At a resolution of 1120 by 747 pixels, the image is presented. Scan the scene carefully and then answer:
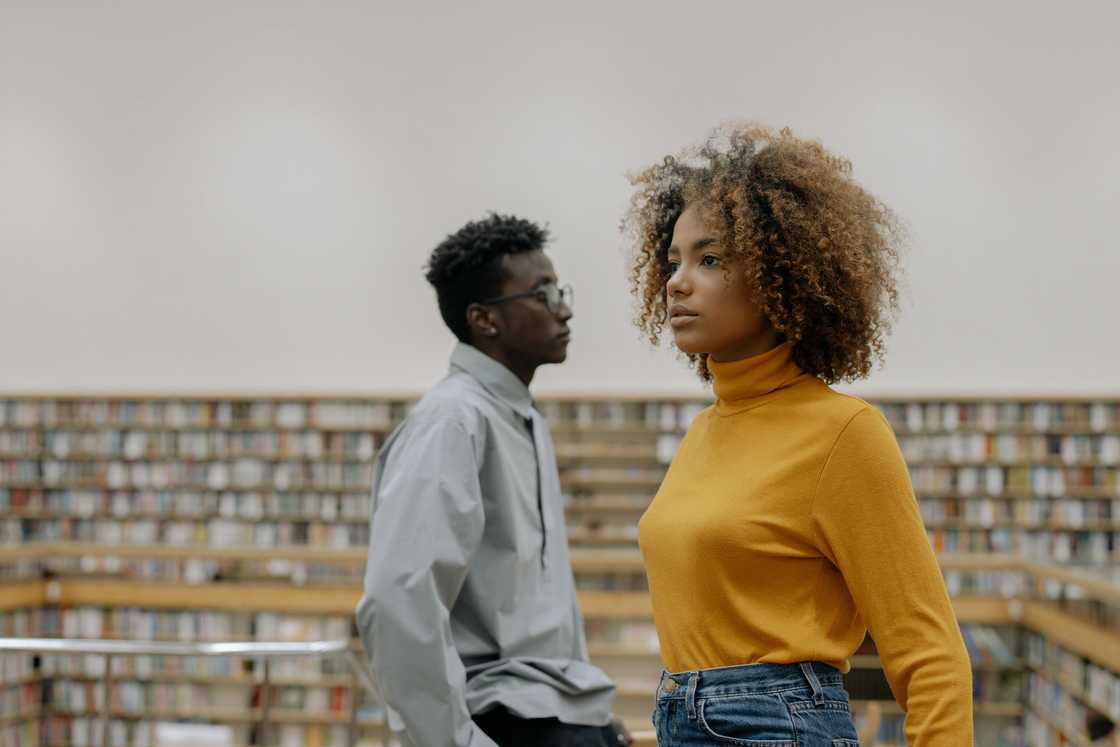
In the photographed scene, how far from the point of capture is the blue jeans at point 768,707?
1.04 meters

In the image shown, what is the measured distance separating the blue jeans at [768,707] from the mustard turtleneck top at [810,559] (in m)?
0.02

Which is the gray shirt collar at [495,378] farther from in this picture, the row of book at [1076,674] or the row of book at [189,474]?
the row of book at [189,474]

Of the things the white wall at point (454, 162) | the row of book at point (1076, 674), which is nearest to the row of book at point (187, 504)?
the white wall at point (454, 162)

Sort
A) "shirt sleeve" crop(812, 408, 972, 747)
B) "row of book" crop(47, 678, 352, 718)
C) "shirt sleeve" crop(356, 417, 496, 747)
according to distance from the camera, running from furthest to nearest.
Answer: "row of book" crop(47, 678, 352, 718) < "shirt sleeve" crop(356, 417, 496, 747) < "shirt sleeve" crop(812, 408, 972, 747)

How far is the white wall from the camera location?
9.56 m

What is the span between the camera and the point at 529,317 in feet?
6.33

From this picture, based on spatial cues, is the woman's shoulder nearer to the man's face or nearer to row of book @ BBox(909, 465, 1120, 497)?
the man's face

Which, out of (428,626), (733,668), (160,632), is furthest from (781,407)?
(160,632)

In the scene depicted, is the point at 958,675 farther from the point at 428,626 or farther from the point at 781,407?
the point at 428,626

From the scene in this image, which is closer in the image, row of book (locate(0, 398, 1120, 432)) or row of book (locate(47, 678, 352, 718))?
row of book (locate(47, 678, 352, 718))

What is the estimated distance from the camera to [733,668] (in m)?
1.07

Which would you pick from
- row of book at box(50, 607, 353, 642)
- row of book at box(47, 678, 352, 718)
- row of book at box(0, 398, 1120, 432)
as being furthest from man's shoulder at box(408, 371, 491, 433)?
row of book at box(0, 398, 1120, 432)

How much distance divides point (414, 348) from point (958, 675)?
9243 millimetres

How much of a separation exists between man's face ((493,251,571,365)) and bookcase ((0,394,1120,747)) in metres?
3.99
